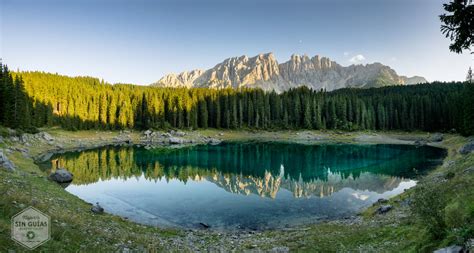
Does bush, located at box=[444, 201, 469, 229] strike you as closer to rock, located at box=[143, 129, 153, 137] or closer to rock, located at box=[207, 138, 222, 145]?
rock, located at box=[207, 138, 222, 145]

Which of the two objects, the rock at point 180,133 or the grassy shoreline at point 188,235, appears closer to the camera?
the grassy shoreline at point 188,235

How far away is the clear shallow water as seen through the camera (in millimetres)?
30188

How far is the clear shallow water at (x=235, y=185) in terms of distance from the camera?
3019 centimetres

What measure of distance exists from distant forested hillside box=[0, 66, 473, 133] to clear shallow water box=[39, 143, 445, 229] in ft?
165

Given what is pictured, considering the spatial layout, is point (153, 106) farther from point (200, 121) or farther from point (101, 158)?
point (101, 158)

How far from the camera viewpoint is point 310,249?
54.2 feet

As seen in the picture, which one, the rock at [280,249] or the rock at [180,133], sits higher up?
the rock at [280,249]

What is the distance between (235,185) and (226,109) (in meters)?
91.3

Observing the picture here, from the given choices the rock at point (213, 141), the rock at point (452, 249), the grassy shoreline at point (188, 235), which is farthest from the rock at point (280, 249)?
the rock at point (213, 141)

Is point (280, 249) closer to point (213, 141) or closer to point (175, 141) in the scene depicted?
point (175, 141)

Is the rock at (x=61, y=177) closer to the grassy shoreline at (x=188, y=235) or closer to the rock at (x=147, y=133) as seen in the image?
the grassy shoreline at (x=188, y=235)

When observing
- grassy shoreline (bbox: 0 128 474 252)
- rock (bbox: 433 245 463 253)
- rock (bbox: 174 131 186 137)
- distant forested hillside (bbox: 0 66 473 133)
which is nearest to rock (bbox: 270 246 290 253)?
Answer: grassy shoreline (bbox: 0 128 474 252)

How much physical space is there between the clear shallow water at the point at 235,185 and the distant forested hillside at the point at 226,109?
1977 inches

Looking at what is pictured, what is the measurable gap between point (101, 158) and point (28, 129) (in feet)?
72.3
